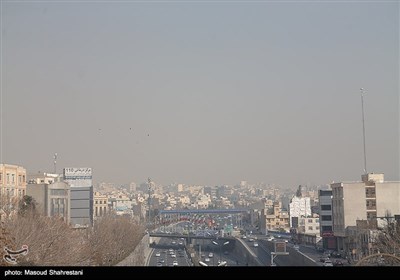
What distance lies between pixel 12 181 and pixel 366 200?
9.84m

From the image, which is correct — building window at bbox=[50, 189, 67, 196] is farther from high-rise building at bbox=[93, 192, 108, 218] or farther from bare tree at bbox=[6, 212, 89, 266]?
bare tree at bbox=[6, 212, 89, 266]

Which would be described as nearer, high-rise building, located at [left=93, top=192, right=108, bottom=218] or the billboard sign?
the billboard sign

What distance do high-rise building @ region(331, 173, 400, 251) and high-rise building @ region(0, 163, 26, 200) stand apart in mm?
8407

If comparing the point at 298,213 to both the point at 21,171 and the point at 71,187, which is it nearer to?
the point at 71,187

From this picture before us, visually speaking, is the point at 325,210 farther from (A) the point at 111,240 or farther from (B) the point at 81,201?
(A) the point at 111,240

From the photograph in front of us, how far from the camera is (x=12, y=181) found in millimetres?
14734

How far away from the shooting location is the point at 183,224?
700 inches

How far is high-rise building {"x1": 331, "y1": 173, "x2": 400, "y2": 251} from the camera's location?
18.9 meters

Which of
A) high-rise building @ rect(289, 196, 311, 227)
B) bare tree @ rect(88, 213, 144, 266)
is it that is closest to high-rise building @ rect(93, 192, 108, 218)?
bare tree @ rect(88, 213, 144, 266)

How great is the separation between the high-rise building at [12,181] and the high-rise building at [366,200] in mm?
8407

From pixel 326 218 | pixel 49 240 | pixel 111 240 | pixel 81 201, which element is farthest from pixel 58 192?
pixel 49 240

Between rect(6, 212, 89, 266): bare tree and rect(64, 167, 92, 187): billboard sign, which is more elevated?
rect(64, 167, 92, 187): billboard sign

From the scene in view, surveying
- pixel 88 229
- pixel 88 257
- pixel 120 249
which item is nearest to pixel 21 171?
pixel 88 229
